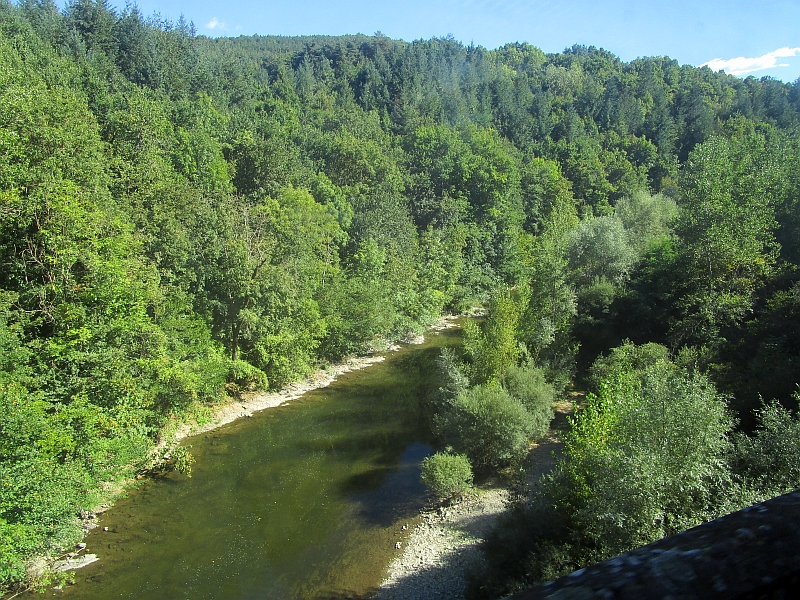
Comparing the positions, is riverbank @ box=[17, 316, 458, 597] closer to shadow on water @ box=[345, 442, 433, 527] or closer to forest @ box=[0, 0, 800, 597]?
forest @ box=[0, 0, 800, 597]

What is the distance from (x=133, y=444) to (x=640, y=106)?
96.0 metres

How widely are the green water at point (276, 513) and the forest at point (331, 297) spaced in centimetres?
162

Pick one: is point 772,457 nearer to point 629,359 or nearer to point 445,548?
point 445,548

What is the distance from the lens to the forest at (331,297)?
1267 centimetres

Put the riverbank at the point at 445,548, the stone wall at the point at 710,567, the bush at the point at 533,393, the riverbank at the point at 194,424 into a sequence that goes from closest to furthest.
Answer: the stone wall at the point at 710,567 → the riverbank at the point at 445,548 → the riverbank at the point at 194,424 → the bush at the point at 533,393

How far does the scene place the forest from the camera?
12.7 metres

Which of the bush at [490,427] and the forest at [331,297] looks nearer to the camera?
the forest at [331,297]

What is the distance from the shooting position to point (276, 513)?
18.4 meters

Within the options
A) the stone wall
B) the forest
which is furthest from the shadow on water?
the stone wall

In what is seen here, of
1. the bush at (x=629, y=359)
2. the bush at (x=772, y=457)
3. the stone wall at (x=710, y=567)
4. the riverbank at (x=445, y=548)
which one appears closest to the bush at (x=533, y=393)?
the riverbank at (x=445, y=548)

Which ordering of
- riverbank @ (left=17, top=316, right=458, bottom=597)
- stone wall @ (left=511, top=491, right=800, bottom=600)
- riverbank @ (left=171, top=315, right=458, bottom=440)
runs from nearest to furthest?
stone wall @ (left=511, top=491, right=800, bottom=600), riverbank @ (left=17, top=316, right=458, bottom=597), riverbank @ (left=171, top=315, right=458, bottom=440)

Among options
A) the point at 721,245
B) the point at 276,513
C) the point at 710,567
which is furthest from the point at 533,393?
the point at 710,567

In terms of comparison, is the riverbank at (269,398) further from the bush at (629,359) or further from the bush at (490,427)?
the bush at (629,359)

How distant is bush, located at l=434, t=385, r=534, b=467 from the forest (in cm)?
12
